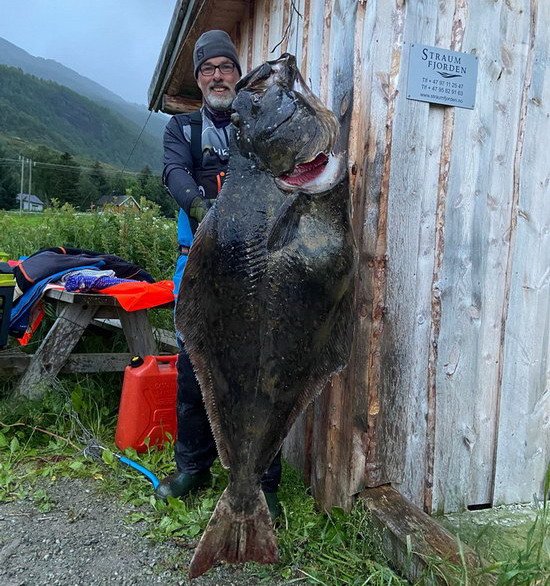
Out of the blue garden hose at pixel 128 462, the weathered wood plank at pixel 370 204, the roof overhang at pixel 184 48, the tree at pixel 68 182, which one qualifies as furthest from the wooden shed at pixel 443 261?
the tree at pixel 68 182

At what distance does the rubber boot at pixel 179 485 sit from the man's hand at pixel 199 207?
1.42m

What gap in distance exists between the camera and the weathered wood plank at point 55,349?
3.92 metres

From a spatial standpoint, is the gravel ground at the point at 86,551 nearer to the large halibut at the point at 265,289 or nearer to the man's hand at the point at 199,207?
the large halibut at the point at 265,289

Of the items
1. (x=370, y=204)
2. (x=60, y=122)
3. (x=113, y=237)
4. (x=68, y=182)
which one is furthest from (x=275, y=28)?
(x=60, y=122)

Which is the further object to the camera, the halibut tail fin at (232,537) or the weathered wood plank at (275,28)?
the weathered wood plank at (275,28)

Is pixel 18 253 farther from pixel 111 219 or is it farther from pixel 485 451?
pixel 485 451

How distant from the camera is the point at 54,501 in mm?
2988

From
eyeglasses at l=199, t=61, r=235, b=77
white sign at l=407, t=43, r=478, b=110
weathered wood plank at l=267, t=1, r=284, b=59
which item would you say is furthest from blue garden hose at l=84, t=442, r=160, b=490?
weathered wood plank at l=267, t=1, r=284, b=59

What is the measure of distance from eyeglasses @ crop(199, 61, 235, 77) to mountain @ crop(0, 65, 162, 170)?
126662 millimetres

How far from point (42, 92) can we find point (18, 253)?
176162mm

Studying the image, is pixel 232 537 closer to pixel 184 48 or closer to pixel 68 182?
pixel 184 48

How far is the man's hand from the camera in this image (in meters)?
2.45

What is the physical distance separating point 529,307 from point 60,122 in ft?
571

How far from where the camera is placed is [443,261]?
2574mm
